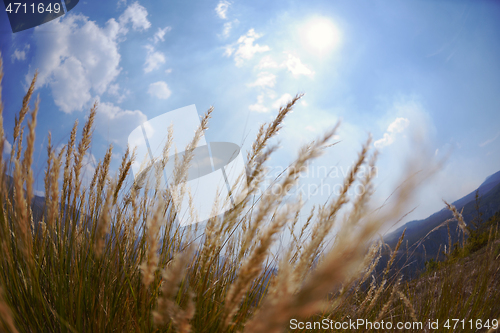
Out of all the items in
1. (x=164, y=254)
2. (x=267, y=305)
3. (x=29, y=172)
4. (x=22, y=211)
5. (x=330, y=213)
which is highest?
(x=29, y=172)

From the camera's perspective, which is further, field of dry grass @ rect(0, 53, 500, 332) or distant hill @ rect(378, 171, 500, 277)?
distant hill @ rect(378, 171, 500, 277)

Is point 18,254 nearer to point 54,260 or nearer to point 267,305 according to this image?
point 54,260

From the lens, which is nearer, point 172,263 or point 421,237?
point 172,263

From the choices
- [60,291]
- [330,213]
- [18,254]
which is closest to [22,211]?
[60,291]

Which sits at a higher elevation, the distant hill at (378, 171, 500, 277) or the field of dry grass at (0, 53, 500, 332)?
the field of dry grass at (0, 53, 500, 332)

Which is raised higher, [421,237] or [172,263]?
[172,263]

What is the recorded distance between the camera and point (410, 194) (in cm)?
66

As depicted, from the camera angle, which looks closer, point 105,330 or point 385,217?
point 385,217

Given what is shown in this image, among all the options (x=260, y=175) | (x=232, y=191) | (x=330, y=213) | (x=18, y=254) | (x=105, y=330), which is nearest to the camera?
(x=330, y=213)

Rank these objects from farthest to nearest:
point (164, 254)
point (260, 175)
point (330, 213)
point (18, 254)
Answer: point (164, 254) → point (18, 254) → point (260, 175) → point (330, 213)

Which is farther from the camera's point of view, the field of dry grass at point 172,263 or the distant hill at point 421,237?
the distant hill at point 421,237

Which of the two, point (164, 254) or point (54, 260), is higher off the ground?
point (54, 260)

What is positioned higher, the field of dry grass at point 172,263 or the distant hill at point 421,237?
the field of dry grass at point 172,263

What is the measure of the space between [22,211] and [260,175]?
924 millimetres
